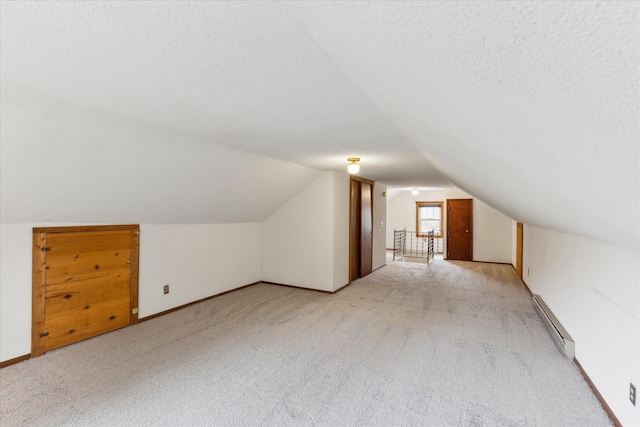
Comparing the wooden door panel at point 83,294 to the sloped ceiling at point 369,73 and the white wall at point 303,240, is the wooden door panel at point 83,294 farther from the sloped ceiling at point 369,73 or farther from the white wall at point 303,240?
the white wall at point 303,240

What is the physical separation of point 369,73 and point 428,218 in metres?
10.4

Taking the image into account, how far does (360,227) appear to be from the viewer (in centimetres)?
611

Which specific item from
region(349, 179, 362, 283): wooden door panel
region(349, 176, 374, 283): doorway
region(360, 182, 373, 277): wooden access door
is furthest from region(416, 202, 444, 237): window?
region(349, 179, 362, 283): wooden door panel

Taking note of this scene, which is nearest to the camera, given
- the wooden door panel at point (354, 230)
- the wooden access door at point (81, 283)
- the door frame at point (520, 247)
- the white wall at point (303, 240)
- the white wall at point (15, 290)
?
the white wall at point (15, 290)

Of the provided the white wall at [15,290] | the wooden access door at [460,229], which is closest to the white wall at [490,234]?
the wooden access door at [460,229]

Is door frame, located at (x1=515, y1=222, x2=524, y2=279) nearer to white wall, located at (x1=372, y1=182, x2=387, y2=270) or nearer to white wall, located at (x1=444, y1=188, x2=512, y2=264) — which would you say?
white wall, located at (x1=444, y1=188, x2=512, y2=264)

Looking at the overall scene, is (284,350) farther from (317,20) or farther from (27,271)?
(317,20)

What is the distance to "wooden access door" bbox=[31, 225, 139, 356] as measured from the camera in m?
2.96

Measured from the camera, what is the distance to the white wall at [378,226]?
6.97 meters

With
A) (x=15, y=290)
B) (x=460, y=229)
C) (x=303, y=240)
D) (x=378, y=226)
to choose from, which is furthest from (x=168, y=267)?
(x=460, y=229)

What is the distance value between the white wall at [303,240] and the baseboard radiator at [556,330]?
2.96m

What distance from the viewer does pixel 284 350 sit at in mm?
3039

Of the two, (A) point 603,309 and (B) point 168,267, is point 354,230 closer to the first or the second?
(B) point 168,267

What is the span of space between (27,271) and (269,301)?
9.33 ft
